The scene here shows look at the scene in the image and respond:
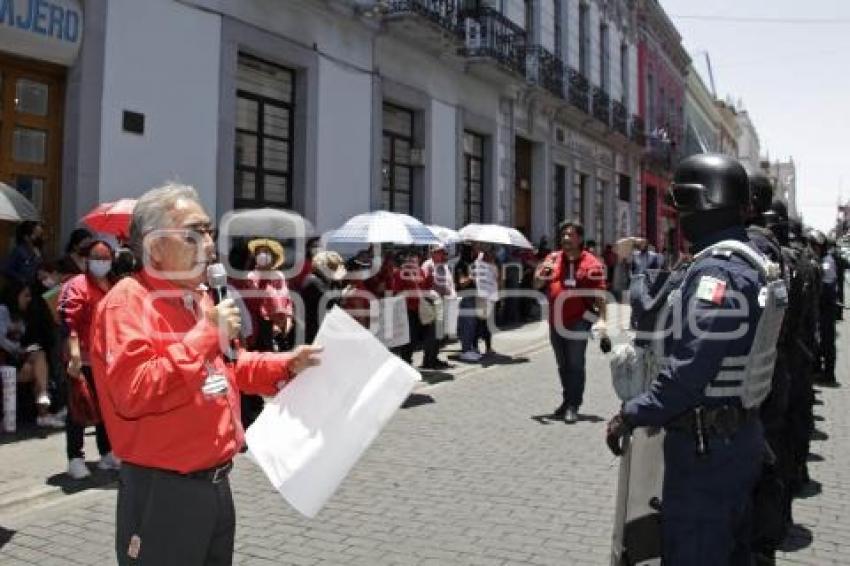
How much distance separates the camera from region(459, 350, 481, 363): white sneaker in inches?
459

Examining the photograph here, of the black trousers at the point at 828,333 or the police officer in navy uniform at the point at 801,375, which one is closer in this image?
the police officer in navy uniform at the point at 801,375

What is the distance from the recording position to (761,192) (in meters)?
4.64

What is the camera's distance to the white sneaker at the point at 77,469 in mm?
5602

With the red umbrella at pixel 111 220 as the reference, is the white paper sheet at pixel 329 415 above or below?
below

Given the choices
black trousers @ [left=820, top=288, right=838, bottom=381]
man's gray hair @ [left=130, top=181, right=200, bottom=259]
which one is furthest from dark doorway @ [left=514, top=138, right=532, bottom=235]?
man's gray hair @ [left=130, top=181, right=200, bottom=259]

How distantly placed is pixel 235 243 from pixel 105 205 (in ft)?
9.01

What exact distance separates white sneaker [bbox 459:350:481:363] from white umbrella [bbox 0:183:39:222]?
6.41 m

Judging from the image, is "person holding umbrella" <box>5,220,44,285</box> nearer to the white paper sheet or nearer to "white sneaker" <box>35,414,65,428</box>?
"white sneaker" <box>35,414,65,428</box>

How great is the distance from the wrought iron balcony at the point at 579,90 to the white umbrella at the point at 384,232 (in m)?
11.7

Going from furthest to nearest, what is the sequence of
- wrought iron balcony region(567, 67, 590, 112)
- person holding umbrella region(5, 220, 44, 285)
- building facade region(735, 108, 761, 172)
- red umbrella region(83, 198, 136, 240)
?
1. building facade region(735, 108, 761, 172)
2. wrought iron balcony region(567, 67, 590, 112)
3. red umbrella region(83, 198, 136, 240)
4. person holding umbrella region(5, 220, 44, 285)

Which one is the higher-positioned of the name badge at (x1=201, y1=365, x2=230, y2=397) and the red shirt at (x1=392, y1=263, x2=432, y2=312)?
the red shirt at (x1=392, y1=263, x2=432, y2=312)

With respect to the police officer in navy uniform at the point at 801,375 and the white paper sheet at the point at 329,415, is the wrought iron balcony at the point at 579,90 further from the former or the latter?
the white paper sheet at the point at 329,415

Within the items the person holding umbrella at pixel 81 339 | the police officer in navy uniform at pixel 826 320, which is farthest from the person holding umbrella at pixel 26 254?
the police officer in navy uniform at pixel 826 320

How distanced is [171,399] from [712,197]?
81.1 inches
